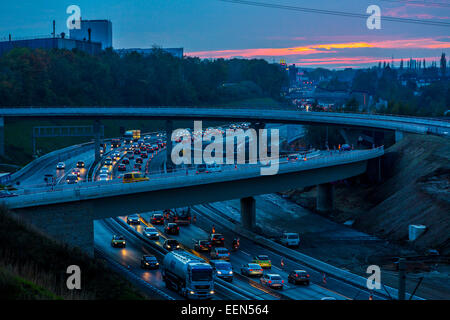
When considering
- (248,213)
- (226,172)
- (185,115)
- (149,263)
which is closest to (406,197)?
(248,213)

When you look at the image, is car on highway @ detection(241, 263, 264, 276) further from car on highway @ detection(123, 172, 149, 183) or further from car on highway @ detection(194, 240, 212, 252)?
car on highway @ detection(123, 172, 149, 183)

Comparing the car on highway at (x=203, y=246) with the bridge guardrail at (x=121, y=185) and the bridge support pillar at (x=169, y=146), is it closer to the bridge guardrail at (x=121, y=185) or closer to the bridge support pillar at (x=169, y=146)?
the bridge guardrail at (x=121, y=185)

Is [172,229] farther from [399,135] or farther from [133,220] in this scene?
[399,135]

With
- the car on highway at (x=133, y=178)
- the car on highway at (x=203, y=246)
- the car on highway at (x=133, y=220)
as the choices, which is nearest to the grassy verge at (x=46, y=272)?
the car on highway at (x=133, y=178)

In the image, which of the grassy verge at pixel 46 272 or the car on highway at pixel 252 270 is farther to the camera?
the car on highway at pixel 252 270

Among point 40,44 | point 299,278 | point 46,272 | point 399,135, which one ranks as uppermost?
point 40,44
